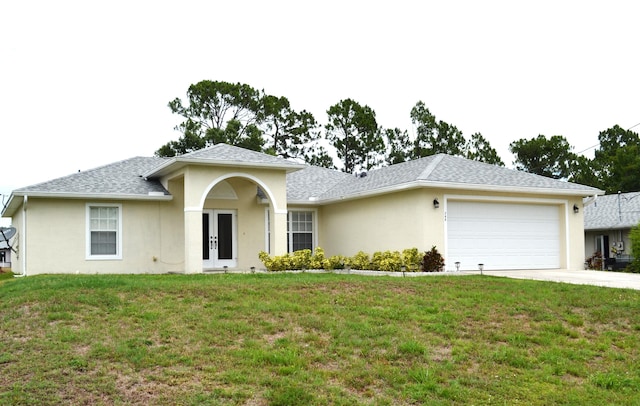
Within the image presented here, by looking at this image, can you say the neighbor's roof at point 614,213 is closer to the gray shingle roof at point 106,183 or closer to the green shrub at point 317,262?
the green shrub at point 317,262

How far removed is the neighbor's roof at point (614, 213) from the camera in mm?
27703

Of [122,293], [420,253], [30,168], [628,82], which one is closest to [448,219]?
[420,253]

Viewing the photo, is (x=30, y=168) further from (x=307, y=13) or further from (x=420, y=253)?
(x=420, y=253)

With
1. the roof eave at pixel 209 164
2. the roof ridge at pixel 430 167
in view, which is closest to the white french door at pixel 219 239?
the roof eave at pixel 209 164

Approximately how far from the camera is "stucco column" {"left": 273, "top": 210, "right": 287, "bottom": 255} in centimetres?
1816

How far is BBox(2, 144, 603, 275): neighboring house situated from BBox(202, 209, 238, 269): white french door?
0.11 feet

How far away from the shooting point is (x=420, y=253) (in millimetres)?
17031

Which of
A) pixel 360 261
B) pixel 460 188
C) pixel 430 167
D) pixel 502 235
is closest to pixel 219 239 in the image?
pixel 360 261

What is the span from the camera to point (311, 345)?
27.2ft

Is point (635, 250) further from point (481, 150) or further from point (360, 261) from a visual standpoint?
point (481, 150)

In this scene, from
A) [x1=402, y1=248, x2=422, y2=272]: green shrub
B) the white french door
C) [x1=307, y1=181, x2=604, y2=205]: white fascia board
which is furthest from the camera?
the white french door

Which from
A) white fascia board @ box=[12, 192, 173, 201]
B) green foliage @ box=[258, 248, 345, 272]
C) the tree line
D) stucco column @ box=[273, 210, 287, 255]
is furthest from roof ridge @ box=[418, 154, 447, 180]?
the tree line

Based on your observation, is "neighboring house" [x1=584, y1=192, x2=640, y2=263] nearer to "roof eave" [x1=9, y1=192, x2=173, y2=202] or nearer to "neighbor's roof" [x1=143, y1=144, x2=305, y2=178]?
"neighbor's roof" [x1=143, y1=144, x2=305, y2=178]

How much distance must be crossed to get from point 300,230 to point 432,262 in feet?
21.4
